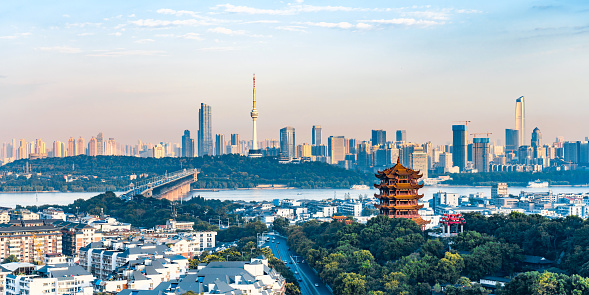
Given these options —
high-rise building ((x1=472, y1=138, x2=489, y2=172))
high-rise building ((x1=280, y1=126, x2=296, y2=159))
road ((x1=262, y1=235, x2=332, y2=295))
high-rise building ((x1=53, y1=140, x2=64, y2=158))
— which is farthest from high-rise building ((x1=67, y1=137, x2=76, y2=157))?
road ((x1=262, y1=235, x2=332, y2=295))

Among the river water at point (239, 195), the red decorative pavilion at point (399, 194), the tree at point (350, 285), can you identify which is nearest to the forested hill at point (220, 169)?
the river water at point (239, 195)

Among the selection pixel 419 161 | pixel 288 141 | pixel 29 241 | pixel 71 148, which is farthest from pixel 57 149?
pixel 29 241

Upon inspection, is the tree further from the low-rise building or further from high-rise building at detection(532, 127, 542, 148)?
high-rise building at detection(532, 127, 542, 148)

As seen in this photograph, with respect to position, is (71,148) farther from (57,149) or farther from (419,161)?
(419,161)

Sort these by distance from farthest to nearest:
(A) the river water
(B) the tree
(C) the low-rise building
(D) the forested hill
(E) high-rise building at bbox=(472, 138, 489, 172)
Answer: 1. (E) high-rise building at bbox=(472, 138, 489, 172)
2. (D) the forested hill
3. (A) the river water
4. (C) the low-rise building
5. (B) the tree

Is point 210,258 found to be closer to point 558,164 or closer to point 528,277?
point 528,277

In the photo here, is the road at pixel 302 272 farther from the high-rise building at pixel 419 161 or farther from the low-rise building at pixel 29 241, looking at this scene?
the high-rise building at pixel 419 161

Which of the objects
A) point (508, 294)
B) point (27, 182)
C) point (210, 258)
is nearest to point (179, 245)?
point (210, 258)
